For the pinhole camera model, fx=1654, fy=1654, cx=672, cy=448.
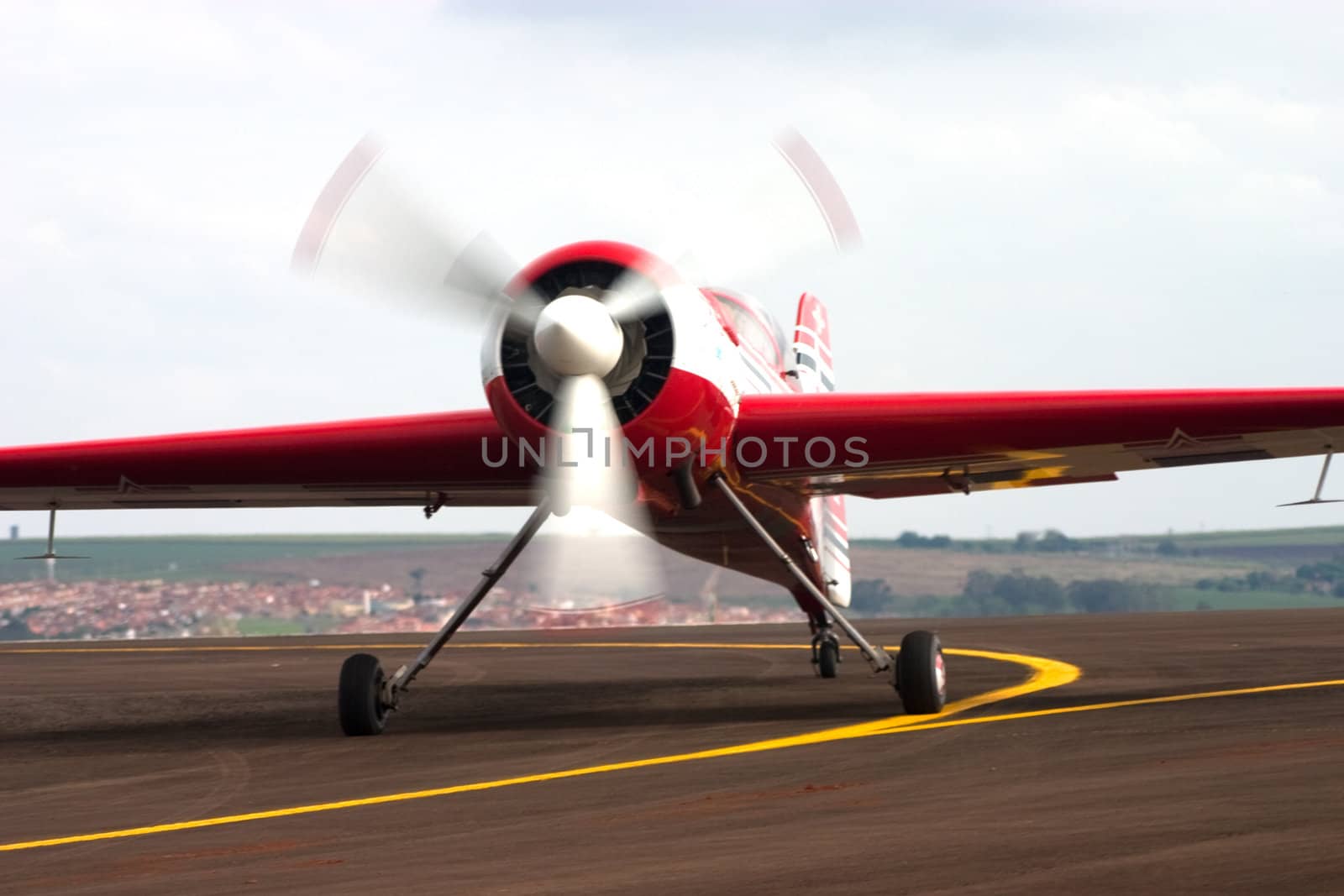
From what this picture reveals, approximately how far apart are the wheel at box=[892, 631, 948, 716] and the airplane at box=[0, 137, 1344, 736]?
0.01 meters

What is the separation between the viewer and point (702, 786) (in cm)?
905

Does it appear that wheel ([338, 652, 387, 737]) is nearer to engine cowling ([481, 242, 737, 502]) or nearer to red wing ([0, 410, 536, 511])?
red wing ([0, 410, 536, 511])

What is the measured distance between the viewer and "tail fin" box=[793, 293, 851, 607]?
17.3m

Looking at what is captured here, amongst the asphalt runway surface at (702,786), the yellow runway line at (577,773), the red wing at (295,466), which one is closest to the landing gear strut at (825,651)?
the asphalt runway surface at (702,786)

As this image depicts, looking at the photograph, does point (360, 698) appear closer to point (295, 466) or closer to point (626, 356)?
point (295, 466)

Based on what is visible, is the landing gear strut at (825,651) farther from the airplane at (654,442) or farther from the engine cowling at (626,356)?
the engine cowling at (626,356)

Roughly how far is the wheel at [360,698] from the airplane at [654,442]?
0.02 meters

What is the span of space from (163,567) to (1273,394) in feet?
104

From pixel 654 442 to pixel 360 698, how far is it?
3177mm

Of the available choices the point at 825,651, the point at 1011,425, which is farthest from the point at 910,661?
the point at 825,651

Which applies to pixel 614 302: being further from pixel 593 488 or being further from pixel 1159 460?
pixel 1159 460

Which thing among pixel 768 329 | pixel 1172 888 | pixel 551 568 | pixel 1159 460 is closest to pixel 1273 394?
pixel 1159 460

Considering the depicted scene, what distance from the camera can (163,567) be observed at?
39438mm

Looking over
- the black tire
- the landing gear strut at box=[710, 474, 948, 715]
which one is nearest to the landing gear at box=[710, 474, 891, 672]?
the landing gear strut at box=[710, 474, 948, 715]
